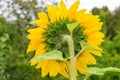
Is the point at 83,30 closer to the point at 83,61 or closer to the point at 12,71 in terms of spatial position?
the point at 83,61

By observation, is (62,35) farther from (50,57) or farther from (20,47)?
(20,47)

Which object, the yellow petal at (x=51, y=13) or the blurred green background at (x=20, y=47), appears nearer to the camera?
the yellow petal at (x=51, y=13)

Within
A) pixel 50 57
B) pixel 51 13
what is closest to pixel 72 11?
pixel 51 13

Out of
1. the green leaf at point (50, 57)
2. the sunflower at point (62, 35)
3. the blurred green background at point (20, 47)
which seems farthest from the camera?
the blurred green background at point (20, 47)

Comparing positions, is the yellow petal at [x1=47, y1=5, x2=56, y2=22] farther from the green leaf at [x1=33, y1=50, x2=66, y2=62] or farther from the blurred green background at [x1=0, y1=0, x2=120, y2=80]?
the blurred green background at [x1=0, y1=0, x2=120, y2=80]

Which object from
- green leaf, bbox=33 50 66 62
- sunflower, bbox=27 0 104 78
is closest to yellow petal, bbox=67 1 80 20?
sunflower, bbox=27 0 104 78

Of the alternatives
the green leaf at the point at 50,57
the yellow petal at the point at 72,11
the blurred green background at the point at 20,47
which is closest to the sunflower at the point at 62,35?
the yellow petal at the point at 72,11

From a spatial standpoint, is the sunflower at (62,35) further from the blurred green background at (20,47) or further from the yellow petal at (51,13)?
the blurred green background at (20,47)
